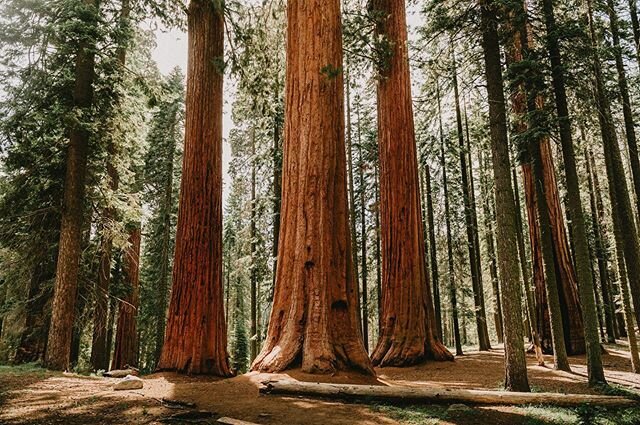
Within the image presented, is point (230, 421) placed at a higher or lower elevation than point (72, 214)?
lower

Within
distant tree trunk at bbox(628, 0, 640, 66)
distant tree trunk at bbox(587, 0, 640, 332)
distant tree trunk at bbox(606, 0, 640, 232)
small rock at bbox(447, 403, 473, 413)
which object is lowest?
small rock at bbox(447, 403, 473, 413)

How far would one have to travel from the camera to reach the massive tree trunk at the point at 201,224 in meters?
8.27

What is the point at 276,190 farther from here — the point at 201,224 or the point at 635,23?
the point at 635,23

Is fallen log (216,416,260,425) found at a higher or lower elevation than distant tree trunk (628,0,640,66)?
lower

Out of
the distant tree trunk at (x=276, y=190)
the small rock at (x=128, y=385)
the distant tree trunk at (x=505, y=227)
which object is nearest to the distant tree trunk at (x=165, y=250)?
the distant tree trunk at (x=276, y=190)

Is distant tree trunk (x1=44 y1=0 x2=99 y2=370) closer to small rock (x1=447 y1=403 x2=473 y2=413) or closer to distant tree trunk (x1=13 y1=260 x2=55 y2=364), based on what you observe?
distant tree trunk (x1=13 y1=260 x2=55 y2=364)

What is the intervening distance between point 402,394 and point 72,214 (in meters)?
8.72

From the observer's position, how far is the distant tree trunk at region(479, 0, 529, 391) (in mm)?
6051

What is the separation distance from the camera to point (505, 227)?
632 centimetres

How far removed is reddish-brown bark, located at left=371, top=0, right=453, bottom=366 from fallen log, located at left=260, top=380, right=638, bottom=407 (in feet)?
14.7

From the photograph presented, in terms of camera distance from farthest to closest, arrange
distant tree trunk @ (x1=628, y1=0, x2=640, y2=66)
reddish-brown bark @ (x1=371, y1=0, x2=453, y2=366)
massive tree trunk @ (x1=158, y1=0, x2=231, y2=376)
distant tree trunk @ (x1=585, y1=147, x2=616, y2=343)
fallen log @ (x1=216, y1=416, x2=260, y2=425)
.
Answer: distant tree trunk @ (x1=585, y1=147, x2=616, y2=343)
distant tree trunk @ (x1=628, y1=0, x2=640, y2=66)
reddish-brown bark @ (x1=371, y1=0, x2=453, y2=366)
massive tree trunk @ (x1=158, y1=0, x2=231, y2=376)
fallen log @ (x1=216, y1=416, x2=260, y2=425)

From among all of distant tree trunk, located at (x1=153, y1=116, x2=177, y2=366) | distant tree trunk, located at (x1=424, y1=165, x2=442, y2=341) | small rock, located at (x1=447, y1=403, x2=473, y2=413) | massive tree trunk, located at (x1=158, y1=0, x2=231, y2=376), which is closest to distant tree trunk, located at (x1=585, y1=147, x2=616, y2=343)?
distant tree trunk, located at (x1=424, y1=165, x2=442, y2=341)

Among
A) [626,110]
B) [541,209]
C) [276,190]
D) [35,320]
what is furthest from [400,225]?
[35,320]

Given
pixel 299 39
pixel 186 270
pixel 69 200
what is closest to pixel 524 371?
pixel 186 270
